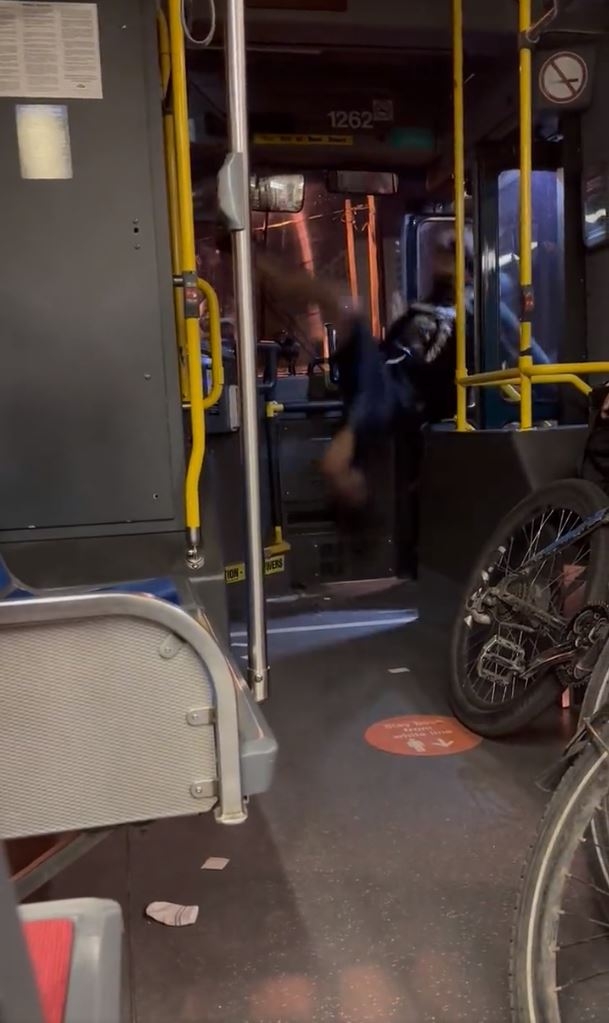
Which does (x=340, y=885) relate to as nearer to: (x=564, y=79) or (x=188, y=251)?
(x=188, y=251)

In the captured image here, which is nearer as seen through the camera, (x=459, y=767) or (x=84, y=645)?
(x=84, y=645)

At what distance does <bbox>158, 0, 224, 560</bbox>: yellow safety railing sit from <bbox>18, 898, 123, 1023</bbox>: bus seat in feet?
4.88

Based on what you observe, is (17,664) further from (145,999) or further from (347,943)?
(347,943)

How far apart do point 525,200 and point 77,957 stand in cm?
309

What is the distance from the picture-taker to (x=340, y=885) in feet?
6.58

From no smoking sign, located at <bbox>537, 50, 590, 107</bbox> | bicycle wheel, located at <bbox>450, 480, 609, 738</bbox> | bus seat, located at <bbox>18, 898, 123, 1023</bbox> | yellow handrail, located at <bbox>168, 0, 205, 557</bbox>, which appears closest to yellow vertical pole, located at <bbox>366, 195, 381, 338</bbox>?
no smoking sign, located at <bbox>537, 50, 590, 107</bbox>

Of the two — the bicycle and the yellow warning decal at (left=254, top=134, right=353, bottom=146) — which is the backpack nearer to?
the bicycle

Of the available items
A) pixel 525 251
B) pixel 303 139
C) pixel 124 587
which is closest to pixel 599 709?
pixel 124 587

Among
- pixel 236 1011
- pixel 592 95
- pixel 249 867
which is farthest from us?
pixel 592 95

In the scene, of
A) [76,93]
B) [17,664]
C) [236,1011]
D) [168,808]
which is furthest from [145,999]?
[76,93]

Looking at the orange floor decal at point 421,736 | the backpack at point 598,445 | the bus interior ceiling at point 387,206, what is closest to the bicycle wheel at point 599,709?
the orange floor decal at point 421,736

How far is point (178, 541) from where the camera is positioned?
104 inches

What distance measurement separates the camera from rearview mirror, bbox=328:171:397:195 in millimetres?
4863

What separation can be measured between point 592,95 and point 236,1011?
3.99 m
